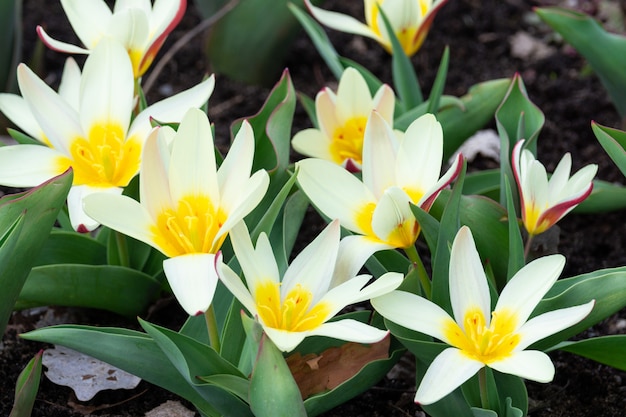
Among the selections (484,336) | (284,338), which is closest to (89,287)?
(284,338)

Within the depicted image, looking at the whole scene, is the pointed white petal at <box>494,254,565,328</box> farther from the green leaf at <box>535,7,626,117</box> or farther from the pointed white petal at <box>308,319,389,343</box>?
the green leaf at <box>535,7,626,117</box>

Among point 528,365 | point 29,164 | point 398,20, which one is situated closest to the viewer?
point 528,365

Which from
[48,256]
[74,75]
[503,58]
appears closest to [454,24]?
[503,58]

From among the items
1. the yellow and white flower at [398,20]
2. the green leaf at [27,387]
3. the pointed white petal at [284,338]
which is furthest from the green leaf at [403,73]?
the green leaf at [27,387]

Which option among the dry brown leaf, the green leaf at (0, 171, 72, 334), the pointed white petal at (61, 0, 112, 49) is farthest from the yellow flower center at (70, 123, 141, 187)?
the dry brown leaf

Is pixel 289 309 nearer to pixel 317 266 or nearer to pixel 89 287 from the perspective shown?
pixel 317 266

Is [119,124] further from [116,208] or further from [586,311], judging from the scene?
[586,311]
